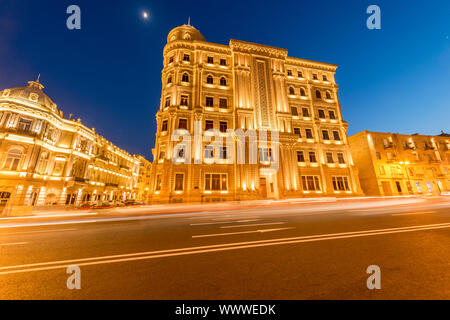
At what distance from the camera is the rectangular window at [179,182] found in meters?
23.2

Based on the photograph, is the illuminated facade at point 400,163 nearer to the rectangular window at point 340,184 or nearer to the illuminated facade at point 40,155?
the rectangular window at point 340,184

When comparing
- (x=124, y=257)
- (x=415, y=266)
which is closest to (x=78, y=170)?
(x=124, y=257)

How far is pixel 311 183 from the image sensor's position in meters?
27.5

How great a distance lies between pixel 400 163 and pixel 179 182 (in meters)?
37.5

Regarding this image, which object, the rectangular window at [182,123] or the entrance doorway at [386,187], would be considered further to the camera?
the entrance doorway at [386,187]

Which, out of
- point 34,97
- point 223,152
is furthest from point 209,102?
point 34,97

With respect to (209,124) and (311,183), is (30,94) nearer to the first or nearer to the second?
(209,124)

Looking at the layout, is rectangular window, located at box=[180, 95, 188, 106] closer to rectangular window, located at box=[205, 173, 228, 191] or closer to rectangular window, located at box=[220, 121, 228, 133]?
rectangular window, located at box=[220, 121, 228, 133]

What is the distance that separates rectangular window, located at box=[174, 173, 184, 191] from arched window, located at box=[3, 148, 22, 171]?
20.5 metres

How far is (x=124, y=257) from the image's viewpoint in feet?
15.4

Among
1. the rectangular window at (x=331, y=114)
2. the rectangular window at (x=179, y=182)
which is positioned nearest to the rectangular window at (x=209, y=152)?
the rectangular window at (x=179, y=182)

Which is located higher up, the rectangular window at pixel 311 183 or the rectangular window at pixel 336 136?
the rectangular window at pixel 336 136

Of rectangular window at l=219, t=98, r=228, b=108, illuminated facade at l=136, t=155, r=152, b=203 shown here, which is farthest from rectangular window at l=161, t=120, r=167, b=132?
illuminated facade at l=136, t=155, r=152, b=203

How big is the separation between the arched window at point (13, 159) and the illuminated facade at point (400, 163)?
52.6 metres
